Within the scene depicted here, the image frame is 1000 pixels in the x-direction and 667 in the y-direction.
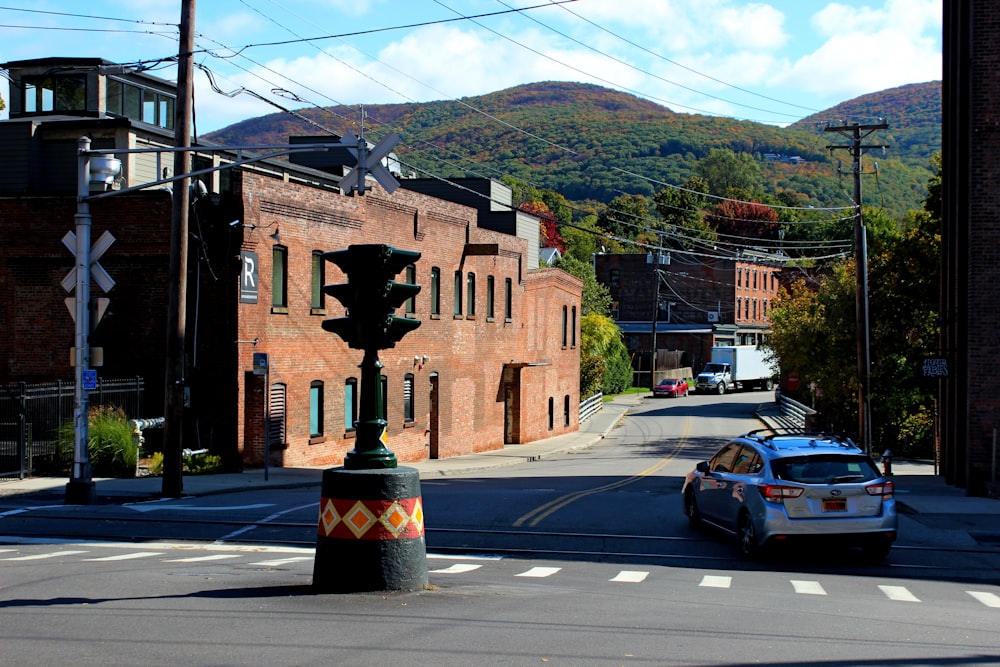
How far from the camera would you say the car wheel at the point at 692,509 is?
1656 centimetres

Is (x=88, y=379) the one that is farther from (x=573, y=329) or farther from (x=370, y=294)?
(x=573, y=329)

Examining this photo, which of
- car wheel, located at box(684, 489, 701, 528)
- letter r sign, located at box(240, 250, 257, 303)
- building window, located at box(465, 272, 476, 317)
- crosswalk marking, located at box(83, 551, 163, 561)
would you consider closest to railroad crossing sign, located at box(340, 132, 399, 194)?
crosswalk marking, located at box(83, 551, 163, 561)

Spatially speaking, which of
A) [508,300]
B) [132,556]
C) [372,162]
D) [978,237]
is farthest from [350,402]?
[132,556]

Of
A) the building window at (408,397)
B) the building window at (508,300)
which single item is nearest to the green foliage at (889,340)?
the building window at (508,300)

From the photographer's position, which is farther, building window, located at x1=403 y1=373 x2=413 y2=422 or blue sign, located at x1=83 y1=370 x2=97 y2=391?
building window, located at x1=403 y1=373 x2=413 y2=422

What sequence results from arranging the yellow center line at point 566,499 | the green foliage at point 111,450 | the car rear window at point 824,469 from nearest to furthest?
the car rear window at point 824,469, the yellow center line at point 566,499, the green foliage at point 111,450

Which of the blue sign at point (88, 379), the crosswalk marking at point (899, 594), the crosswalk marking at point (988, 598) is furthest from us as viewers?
the blue sign at point (88, 379)

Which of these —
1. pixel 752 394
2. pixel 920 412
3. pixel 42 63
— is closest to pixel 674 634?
pixel 42 63

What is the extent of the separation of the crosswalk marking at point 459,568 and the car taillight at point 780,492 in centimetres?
368

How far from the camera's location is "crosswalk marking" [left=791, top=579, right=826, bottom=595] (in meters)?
11.7

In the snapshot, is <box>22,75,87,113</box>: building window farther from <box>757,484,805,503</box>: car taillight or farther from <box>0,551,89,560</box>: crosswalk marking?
<box>757,484,805,503</box>: car taillight

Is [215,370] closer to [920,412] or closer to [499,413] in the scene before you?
[499,413]

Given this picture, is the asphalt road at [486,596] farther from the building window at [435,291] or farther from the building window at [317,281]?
the building window at [435,291]

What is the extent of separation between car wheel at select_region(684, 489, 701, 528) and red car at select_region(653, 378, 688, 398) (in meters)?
63.8
